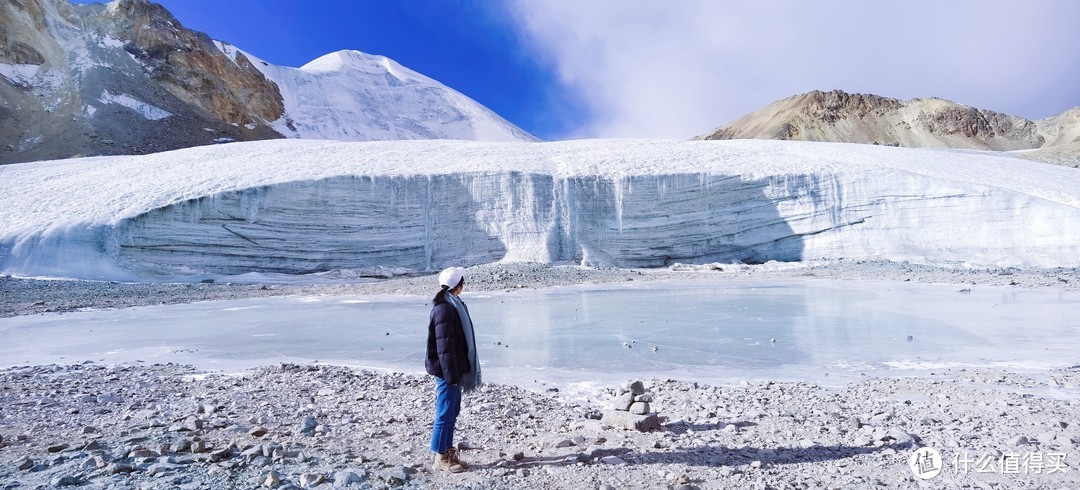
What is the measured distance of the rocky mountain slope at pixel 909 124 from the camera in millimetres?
→ 69250

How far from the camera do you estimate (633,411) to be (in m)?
4.02

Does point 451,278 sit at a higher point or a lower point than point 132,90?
lower

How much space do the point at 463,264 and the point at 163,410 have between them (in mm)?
15554

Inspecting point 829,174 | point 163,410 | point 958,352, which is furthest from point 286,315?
point 829,174

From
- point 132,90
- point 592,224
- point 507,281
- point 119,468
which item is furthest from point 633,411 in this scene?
point 132,90

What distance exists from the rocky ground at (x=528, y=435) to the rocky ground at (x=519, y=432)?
1cm

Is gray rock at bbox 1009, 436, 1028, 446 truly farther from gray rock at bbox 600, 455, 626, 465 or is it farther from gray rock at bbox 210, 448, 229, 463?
gray rock at bbox 210, 448, 229, 463

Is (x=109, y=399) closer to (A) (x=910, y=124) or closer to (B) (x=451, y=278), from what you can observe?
(B) (x=451, y=278)

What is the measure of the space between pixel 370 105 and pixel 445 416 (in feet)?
259

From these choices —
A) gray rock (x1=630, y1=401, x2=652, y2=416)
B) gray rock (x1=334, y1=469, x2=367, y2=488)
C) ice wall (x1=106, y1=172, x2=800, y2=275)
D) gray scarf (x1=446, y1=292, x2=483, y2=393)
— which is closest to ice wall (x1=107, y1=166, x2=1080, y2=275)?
ice wall (x1=106, y1=172, x2=800, y2=275)

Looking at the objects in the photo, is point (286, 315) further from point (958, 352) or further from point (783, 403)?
point (958, 352)

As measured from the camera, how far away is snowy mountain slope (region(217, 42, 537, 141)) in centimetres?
6994

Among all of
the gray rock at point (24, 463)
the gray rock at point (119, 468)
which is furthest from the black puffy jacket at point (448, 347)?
the gray rock at point (24, 463)

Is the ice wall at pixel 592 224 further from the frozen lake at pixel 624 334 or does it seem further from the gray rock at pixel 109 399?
the gray rock at pixel 109 399
